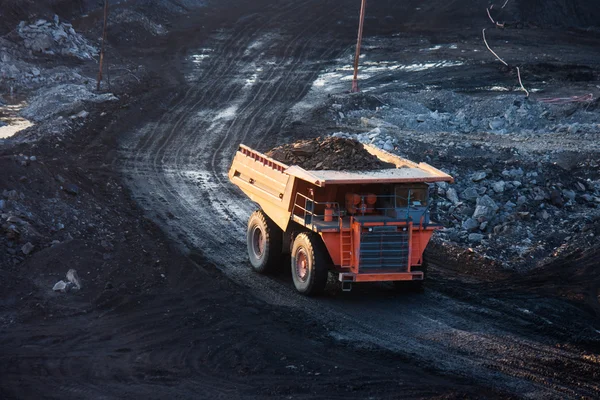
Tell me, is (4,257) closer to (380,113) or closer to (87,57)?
(380,113)

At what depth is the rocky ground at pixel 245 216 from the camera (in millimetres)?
11484

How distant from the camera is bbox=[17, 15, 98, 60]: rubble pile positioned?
38594 mm

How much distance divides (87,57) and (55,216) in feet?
76.9

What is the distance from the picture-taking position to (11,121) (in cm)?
2972

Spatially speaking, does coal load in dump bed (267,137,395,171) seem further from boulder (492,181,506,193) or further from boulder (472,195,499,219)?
boulder (492,181,506,193)

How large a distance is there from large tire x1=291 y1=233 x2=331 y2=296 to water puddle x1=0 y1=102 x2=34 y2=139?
1543 centimetres

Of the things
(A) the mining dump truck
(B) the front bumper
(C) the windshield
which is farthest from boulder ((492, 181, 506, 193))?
(B) the front bumper

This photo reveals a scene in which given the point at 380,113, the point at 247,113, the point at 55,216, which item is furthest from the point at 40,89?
the point at 55,216

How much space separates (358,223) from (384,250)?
0.70 metres

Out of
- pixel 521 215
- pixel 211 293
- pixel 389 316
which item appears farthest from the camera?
pixel 521 215

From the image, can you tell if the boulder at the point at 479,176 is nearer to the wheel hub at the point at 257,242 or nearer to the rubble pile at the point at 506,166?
the rubble pile at the point at 506,166

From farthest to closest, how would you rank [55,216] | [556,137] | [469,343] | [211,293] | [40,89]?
[40,89]
[556,137]
[55,216]
[211,293]
[469,343]

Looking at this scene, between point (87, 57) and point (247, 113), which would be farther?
point (87, 57)

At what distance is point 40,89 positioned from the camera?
34344 mm
